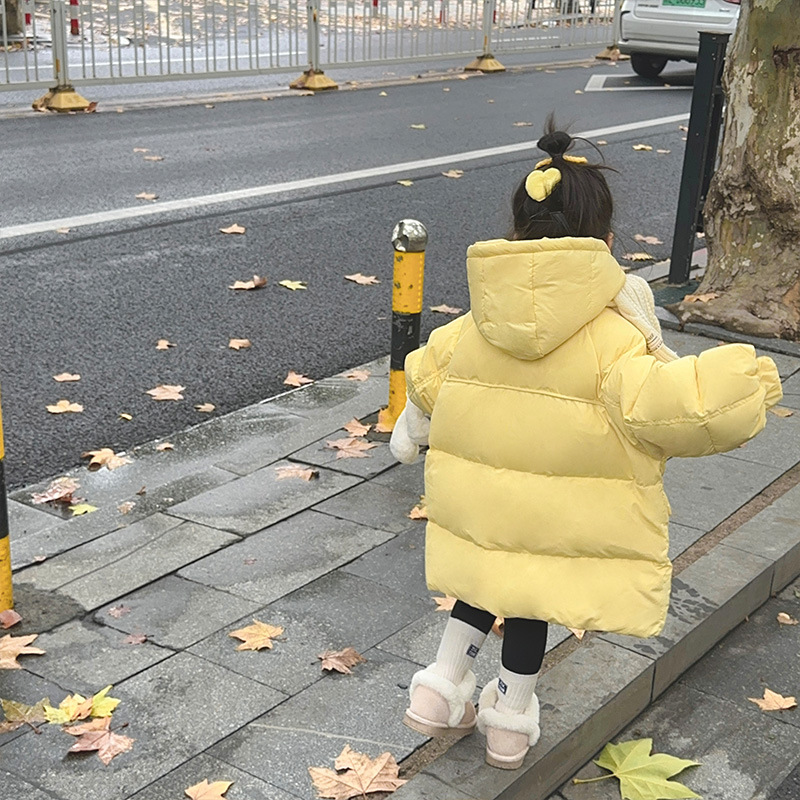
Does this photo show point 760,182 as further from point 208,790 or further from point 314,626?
point 208,790

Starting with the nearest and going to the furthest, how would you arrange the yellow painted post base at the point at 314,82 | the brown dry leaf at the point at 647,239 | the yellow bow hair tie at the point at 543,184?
the yellow bow hair tie at the point at 543,184
the brown dry leaf at the point at 647,239
the yellow painted post base at the point at 314,82

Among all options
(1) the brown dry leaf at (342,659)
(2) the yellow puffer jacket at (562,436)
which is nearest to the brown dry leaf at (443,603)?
(1) the brown dry leaf at (342,659)

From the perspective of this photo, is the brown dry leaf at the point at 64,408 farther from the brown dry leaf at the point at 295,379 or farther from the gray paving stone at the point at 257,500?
the gray paving stone at the point at 257,500

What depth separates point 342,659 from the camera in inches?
135

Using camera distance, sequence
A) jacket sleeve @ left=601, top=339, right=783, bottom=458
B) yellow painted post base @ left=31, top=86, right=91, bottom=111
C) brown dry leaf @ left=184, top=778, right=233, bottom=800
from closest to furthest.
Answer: jacket sleeve @ left=601, top=339, right=783, bottom=458 → brown dry leaf @ left=184, top=778, right=233, bottom=800 → yellow painted post base @ left=31, top=86, right=91, bottom=111

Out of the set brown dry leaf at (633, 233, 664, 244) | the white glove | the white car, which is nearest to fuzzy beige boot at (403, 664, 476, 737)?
the white glove

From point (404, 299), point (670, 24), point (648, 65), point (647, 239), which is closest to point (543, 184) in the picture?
point (404, 299)

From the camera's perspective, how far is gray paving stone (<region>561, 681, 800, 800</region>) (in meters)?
3.15

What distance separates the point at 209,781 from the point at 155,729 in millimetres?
272

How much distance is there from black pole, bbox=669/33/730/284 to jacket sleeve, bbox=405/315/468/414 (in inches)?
179

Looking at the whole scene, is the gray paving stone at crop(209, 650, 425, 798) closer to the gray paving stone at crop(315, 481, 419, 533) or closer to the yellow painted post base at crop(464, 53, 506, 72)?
the gray paving stone at crop(315, 481, 419, 533)

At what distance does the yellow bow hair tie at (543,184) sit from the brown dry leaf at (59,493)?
257 cm

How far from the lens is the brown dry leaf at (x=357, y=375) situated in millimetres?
5906

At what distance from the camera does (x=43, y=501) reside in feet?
15.2
